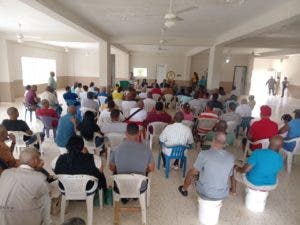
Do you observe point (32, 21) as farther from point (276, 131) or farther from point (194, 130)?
point (276, 131)

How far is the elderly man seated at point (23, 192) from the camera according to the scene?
1769 millimetres

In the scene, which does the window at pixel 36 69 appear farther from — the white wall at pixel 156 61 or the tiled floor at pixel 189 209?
the tiled floor at pixel 189 209

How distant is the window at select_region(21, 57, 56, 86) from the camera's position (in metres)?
11.6

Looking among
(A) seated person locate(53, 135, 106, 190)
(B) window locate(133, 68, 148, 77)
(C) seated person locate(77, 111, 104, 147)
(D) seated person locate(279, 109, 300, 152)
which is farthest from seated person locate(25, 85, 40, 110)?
(B) window locate(133, 68, 148, 77)

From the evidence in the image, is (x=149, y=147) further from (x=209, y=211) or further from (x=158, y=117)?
(x=158, y=117)

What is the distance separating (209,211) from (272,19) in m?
3.95

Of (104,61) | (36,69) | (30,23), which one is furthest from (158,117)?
(36,69)

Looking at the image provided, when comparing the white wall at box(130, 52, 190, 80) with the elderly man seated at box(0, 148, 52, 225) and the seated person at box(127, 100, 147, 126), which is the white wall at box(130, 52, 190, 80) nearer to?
the seated person at box(127, 100, 147, 126)

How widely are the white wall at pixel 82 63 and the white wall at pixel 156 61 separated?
2553mm

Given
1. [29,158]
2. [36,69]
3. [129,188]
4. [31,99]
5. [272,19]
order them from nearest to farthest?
[29,158] → [129,188] → [272,19] → [31,99] → [36,69]

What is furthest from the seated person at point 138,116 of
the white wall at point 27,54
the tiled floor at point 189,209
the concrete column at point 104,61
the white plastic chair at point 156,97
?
the white wall at point 27,54

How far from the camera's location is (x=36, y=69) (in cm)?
1285

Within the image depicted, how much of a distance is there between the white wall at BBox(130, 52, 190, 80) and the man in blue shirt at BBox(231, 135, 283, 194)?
14492 mm

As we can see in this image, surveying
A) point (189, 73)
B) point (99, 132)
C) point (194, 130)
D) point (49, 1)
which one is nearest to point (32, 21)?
point (49, 1)
